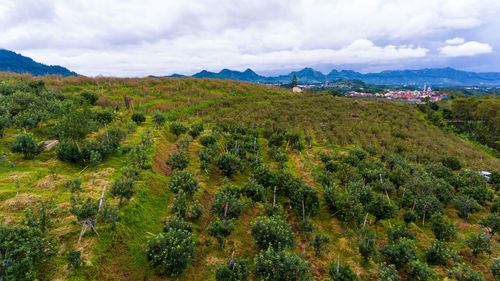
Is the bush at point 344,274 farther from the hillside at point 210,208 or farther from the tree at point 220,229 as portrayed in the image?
the tree at point 220,229

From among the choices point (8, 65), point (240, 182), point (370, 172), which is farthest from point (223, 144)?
point (8, 65)

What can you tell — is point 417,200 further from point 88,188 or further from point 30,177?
point 30,177

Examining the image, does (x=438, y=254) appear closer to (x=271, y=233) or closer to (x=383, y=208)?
(x=383, y=208)

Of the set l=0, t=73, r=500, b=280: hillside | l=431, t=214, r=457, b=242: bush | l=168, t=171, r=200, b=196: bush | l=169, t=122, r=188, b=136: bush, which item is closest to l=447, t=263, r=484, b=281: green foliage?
l=0, t=73, r=500, b=280: hillside

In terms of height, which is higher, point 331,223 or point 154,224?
point 154,224

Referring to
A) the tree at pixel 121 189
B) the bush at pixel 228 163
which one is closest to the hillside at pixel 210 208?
the tree at pixel 121 189

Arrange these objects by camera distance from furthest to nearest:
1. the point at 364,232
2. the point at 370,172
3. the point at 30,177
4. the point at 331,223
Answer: the point at 370,172, the point at 331,223, the point at 364,232, the point at 30,177

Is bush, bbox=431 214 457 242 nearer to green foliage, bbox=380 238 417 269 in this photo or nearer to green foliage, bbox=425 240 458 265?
green foliage, bbox=425 240 458 265
